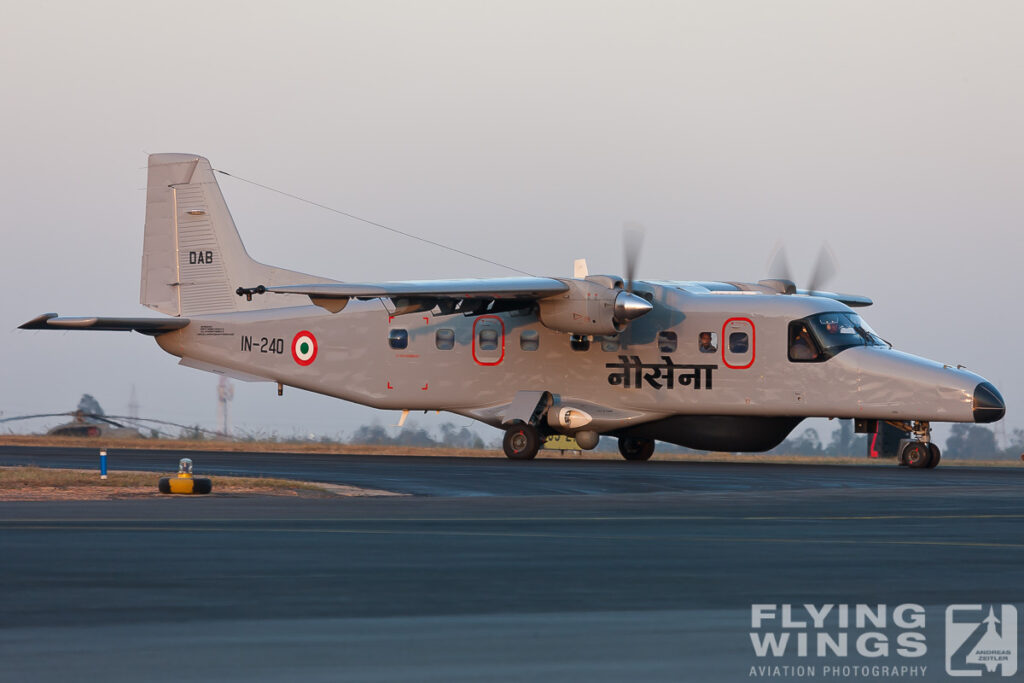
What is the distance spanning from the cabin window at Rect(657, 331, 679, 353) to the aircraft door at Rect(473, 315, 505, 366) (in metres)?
3.69

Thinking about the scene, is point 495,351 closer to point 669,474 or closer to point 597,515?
point 669,474

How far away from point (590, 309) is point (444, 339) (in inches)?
174

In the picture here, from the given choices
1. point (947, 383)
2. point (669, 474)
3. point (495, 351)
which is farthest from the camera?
point (495, 351)

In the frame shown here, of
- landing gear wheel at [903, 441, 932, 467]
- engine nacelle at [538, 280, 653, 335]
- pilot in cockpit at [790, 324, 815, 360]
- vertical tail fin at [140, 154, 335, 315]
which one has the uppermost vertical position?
vertical tail fin at [140, 154, 335, 315]

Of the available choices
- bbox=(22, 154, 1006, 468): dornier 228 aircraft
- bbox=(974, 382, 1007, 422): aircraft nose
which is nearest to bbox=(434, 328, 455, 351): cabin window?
bbox=(22, 154, 1006, 468): dornier 228 aircraft

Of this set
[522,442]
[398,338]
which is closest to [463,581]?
[522,442]

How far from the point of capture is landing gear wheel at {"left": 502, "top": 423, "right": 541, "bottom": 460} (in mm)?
Answer: 30141

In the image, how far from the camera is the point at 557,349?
3064 centimetres

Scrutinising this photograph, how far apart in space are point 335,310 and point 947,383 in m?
12.3

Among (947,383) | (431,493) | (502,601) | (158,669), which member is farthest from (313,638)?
(947,383)

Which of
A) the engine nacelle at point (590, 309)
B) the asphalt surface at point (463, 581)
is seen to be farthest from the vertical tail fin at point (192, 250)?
the asphalt surface at point (463, 581)

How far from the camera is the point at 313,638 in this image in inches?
238

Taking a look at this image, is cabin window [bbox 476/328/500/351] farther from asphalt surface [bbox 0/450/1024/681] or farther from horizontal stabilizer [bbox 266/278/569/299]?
asphalt surface [bbox 0/450/1024/681]

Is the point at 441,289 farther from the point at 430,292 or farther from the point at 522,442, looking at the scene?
the point at 522,442
